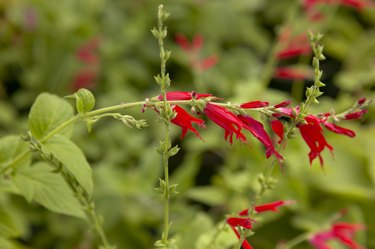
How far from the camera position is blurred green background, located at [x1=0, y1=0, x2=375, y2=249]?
169 centimetres

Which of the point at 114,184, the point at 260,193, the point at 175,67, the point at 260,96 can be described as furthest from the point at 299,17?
the point at 260,193

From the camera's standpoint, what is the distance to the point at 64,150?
2.79ft

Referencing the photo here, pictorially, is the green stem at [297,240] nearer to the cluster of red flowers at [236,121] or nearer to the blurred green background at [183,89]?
the blurred green background at [183,89]

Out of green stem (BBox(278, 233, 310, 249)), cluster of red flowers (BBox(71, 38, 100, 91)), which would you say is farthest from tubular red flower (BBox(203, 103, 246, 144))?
cluster of red flowers (BBox(71, 38, 100, 91))

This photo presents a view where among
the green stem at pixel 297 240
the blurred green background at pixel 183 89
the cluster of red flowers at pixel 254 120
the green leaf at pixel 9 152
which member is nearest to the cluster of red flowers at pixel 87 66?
the blurred green background at pixel 183 89

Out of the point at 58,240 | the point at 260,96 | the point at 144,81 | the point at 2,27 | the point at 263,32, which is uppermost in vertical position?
the point at 263,32

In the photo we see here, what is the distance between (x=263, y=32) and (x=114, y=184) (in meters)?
1.60

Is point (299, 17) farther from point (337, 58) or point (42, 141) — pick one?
point (42, 141)

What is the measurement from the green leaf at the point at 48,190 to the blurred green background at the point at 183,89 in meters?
0.10

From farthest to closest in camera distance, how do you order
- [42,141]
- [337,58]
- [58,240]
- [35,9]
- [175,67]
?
[337,58]
[175,67]
[35,9]
[58,240]
[42,141]

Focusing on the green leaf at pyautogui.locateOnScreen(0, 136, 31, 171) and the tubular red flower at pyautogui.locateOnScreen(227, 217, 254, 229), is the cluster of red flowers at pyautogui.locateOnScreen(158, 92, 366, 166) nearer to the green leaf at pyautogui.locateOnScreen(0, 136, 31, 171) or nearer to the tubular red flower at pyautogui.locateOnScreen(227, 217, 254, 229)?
the tubular red flower at pyautogui.locateOnScreen(227, 217, 254, 229)

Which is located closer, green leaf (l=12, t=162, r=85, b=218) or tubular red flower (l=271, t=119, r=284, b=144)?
tubular red flower (l=271, t=119, r=284, b=144)

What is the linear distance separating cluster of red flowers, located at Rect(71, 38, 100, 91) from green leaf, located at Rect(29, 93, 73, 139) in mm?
1265

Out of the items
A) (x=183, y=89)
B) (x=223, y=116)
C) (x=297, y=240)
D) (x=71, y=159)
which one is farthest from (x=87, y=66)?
(x=223, y=116)
